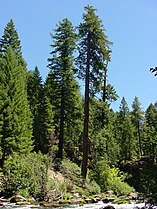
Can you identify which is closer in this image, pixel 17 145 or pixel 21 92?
pixel 17 145

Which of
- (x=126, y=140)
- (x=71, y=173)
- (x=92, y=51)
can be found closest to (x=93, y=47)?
(x=92, y=51)

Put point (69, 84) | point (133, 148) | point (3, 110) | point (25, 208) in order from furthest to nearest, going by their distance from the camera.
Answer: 1. point (133, 148)
2. point (69, 84)
3. point (3, 110)
4. point (25, 208)

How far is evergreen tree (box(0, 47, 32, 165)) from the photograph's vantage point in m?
23.9

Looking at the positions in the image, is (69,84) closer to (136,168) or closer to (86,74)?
(86,74)

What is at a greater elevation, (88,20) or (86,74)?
(88,20)

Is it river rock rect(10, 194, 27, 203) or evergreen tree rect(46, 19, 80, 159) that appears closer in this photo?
river rock rect(10, 194, 27, 203)

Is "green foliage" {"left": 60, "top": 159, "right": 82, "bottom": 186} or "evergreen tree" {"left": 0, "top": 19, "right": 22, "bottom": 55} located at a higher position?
"evergreen tree" {"left": 0, "top": 19, "right": 22, "bottom": 55}

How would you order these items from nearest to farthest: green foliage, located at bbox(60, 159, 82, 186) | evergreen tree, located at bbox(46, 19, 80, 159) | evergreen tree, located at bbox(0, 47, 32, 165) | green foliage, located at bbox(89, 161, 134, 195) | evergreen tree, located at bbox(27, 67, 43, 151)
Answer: green foliage, located at bbox(60, 159, 82, 186), evergreen tree, located at bbox(0, 47, 32, 165), green foliage, located at bbox(89, 161, 134, 195), evergreen tree, located at bbox(46, 19, 80, 159), evergreen tree, located at bbox(27, 67, 43, 151)

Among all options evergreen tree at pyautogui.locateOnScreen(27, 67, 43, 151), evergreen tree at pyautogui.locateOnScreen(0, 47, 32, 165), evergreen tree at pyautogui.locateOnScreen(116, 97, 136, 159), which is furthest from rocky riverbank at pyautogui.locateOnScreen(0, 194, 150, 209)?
evergreen tree at pyautogui.locateOnScreen(116, 97, 136, 159)

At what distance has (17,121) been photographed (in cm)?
2467

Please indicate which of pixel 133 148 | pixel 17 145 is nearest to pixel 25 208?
pixel 17 145

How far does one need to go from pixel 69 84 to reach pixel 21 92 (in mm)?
6112

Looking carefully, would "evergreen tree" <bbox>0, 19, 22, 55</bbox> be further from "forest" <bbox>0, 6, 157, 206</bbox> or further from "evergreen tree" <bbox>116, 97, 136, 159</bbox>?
"evergreen tree" <bbox>116, 97, 136, 159</bbox>

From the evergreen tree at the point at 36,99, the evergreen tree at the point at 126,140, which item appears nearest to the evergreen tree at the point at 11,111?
the evergreen tree at the point at 36,99
